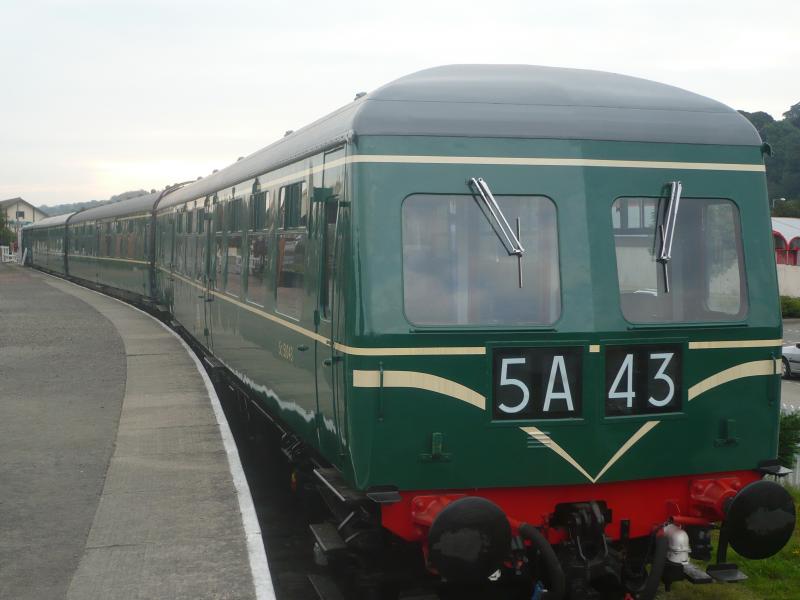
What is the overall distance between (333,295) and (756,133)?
271cm

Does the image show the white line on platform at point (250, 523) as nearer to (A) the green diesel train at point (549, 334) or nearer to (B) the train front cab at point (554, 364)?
(A) the green diesel train at point (549, 334)

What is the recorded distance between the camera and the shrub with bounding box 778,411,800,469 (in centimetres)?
1088

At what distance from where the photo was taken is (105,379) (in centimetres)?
1455

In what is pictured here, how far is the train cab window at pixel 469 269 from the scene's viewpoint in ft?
18.9

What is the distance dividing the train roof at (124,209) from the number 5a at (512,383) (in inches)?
765

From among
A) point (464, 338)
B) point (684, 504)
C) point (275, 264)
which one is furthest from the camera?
point (275, 264)

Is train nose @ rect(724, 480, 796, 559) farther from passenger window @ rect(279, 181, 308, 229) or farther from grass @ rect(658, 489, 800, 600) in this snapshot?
passenger window @ rect(279, 181, 308, 229)

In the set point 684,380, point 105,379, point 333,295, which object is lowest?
point 105,379

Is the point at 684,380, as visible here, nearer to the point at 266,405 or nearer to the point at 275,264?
the point at 275,264

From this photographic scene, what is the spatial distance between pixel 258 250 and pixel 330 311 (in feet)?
10.2

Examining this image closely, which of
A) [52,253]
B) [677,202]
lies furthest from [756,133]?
[52,253]

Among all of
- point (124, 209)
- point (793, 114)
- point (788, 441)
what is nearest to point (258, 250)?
point (788, 441)

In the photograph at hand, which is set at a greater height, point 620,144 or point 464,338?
point 620,144

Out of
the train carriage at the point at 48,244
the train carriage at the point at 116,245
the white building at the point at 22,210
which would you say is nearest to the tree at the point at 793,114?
the train carriage at the point at 48,244
